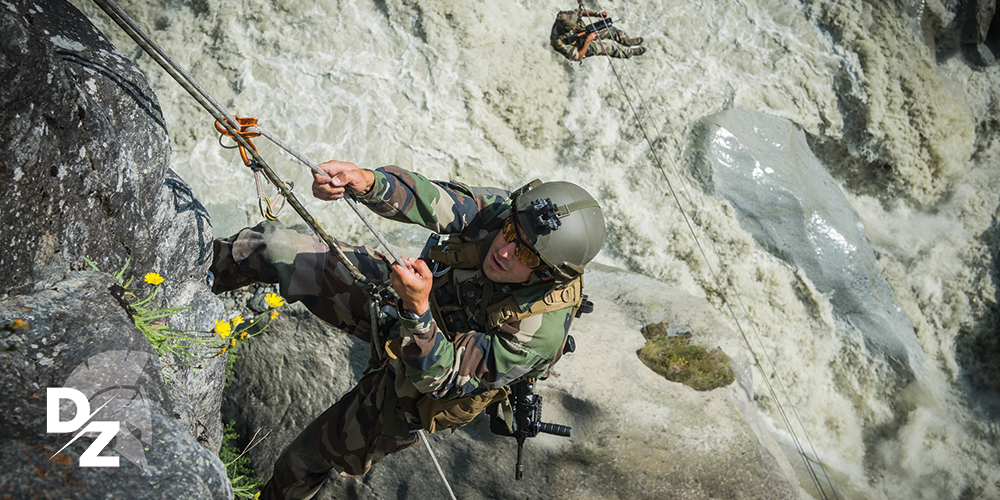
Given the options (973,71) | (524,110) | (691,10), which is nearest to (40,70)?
(524,110)

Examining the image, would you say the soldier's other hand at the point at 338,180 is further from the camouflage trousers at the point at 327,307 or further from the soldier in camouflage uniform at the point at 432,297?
the camouflage trousers at the point at 327,307

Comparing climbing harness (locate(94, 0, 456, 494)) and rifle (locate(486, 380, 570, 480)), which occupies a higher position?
climbing harness (locate(94, 0, 456, 494))

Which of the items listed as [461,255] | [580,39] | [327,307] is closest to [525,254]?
[461,255]

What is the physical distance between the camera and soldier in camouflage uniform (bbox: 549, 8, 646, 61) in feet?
28.6

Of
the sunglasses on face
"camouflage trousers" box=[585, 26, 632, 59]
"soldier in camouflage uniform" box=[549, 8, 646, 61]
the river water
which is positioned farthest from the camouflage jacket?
"camouflage trousers" box=[585, 26, 632, 59]

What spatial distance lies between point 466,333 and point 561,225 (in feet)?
3.02

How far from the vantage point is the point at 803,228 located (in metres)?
7.84

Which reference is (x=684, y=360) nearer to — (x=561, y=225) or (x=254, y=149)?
(x=561, y=225)

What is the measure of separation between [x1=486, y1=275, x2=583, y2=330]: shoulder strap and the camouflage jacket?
0.03 meters

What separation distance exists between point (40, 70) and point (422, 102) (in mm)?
5579

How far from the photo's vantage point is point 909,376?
790 centimetres

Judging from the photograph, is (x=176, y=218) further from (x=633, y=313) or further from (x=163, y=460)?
(x=633, y=313)

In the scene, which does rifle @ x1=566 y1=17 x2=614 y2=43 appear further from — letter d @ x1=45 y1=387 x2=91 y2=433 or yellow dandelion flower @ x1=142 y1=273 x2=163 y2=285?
letter d @ x1=45 y1=387 x2=91 y2=433

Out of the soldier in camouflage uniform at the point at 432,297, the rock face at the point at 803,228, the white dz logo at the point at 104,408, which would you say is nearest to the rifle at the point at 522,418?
the soldier in camouflage uniform at the point at 432,297
